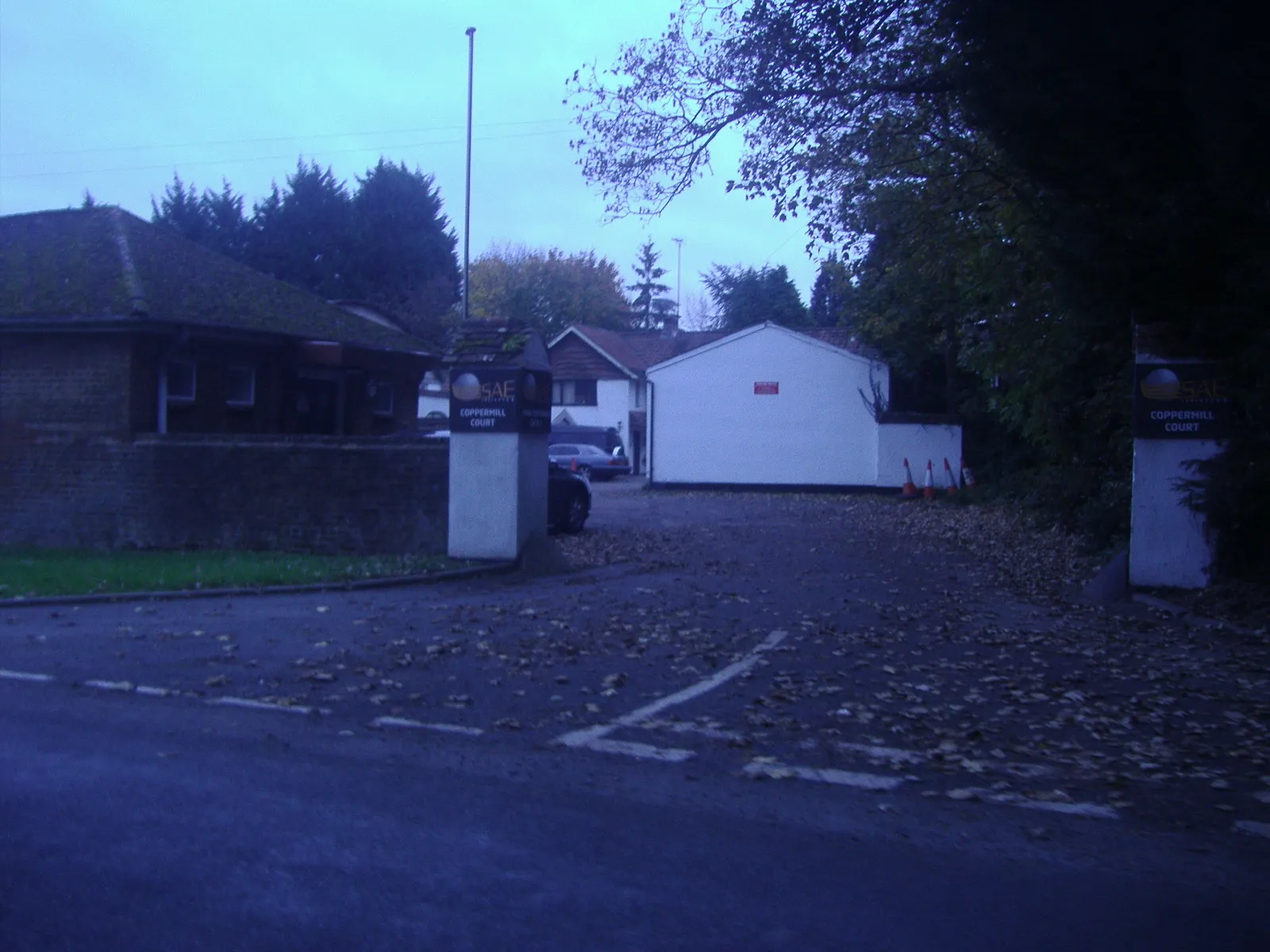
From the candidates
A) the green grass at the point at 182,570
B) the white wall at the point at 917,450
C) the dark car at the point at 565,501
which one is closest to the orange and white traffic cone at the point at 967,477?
the white wall at the point at 917,450

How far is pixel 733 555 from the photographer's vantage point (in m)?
18.9

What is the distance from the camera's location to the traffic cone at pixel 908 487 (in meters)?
37.1

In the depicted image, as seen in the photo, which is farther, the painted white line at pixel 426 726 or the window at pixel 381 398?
the window at pixel 381 398

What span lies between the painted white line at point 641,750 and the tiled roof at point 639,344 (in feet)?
149

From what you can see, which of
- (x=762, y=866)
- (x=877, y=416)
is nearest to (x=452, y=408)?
(x=762, y=866)

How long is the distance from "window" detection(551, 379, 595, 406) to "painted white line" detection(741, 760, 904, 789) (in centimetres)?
4985

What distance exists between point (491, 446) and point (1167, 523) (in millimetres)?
8537

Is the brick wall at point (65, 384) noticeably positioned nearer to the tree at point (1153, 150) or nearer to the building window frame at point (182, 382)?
the building window frame at point (182, 382)

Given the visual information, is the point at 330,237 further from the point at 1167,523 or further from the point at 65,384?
the point at 1167,523

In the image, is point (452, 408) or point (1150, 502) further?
point (452, 408)

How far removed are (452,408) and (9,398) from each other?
8599 millimetres

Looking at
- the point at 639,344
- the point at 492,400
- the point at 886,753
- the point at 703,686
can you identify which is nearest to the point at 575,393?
the point at 639,344

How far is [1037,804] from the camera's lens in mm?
6359

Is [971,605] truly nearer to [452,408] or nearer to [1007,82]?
[1007,82]
